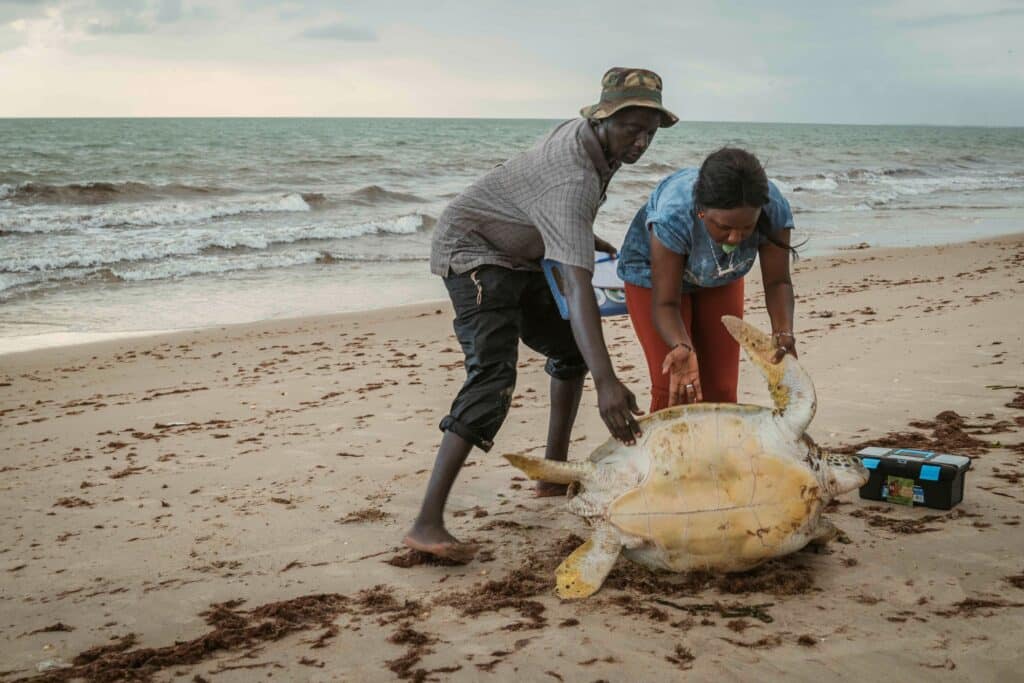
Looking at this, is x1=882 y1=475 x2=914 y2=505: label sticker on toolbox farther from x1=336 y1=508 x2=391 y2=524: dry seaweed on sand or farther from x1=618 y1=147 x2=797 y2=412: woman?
x1=336 y1=508 x2=391 y2=524: dry seaweed on sand

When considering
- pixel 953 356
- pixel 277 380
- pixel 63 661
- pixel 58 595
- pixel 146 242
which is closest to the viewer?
pixel 63 661

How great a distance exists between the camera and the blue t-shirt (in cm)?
279

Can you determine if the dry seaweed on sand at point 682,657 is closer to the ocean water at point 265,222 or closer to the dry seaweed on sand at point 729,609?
the dry seaweed on sand at point 729,609

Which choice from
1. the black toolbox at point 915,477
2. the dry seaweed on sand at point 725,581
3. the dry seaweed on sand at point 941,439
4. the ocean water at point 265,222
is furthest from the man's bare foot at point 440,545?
the ocean water at point 265,222

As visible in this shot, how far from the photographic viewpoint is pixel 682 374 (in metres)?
2.86

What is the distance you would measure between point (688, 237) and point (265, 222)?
14.8m

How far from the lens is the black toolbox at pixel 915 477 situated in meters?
3.08

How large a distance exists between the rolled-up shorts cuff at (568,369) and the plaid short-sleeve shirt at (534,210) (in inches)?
21.2

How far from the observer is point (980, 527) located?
2.96m

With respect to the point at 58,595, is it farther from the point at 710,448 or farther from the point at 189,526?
the point at 710,448

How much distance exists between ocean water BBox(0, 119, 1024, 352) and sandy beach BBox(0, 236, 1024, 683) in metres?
3.89

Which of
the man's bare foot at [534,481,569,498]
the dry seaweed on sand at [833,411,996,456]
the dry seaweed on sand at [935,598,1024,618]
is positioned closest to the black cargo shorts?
the man's bare foot at [534,481,569,498]

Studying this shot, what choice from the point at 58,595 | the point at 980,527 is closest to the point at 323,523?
the point at 58,595

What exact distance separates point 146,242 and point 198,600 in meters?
12.3
